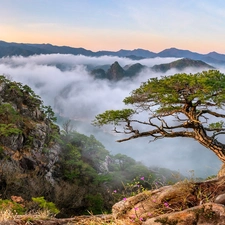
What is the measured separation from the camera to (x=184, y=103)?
6953 millimetres

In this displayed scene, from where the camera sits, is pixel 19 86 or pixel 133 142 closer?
pixel 19 86

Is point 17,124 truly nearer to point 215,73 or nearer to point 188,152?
point 215,73

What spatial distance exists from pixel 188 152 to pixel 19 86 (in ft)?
441

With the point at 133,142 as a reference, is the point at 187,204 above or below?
above

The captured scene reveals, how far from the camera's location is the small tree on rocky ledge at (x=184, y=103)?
6098 mm

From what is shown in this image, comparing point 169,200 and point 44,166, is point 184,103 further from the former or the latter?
point 44,166

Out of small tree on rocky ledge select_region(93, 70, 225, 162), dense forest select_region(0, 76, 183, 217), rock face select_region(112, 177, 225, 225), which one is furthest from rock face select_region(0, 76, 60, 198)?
rock face select_region(112, 177, 225, 225)

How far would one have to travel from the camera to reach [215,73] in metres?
6.21

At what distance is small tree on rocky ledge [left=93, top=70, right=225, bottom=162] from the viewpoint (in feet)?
20.0

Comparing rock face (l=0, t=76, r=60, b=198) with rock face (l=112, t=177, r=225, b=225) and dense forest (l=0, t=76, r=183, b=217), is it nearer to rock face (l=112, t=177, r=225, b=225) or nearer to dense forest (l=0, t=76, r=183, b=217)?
dense forest (l=0, t=76, r=183, b=217)

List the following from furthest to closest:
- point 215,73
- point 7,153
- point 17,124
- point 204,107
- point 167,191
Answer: point 17,124 → point 7,153 → point 204,107 → point 215,73 → point 167,191

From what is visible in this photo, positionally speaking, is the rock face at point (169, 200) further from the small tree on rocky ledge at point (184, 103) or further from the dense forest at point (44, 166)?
the dense forest at point (44, 166)

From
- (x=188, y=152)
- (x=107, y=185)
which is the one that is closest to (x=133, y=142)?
(x=188, y=152)

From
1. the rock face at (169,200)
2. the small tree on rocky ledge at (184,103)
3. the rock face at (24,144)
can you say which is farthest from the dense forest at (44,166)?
the rock face at (169,200)
